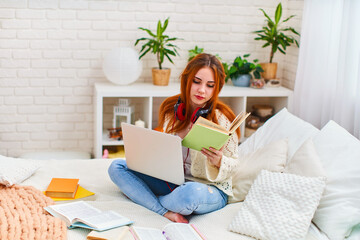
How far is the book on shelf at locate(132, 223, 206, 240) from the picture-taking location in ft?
6.05

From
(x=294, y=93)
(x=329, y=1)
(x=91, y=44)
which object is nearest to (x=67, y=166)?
(x=91, y=44)

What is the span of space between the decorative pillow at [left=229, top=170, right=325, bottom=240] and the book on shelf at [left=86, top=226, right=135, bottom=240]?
428 millimetres

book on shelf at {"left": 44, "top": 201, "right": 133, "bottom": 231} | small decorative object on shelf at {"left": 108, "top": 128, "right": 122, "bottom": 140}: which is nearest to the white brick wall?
small decorative object on shelf at {"left": 108, "top": 128, "right": 122, "bottom": 140}

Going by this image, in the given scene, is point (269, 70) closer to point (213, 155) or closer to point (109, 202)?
point (213, 155)

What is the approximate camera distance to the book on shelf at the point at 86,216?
1889 millimetres

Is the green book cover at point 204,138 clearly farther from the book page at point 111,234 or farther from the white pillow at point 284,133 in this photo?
the white pillow at point 284,133

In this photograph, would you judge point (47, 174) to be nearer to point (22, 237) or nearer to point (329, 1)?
point (22, 237)

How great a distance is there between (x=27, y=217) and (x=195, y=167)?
0.78m

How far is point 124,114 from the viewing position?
3381 mm

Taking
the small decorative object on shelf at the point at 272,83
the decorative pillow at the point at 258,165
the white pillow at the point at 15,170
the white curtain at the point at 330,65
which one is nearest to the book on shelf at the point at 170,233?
the decorative pillow at the point at 258,165

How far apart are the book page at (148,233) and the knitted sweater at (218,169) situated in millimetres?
389

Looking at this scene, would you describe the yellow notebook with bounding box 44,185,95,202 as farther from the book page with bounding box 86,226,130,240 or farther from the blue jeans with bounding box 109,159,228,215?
the book page with bounding box 86,226,130,240

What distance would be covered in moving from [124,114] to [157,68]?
434 millimetres

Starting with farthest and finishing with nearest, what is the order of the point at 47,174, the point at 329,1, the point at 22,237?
the point at 329,1 < the point at 47,174 < the point at 22,237
